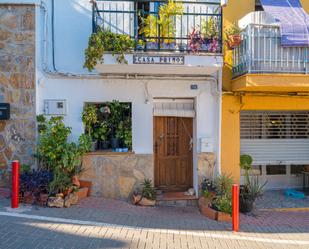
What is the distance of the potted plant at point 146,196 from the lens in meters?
8.81

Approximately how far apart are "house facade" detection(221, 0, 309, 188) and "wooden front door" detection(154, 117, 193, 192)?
100 centimetres

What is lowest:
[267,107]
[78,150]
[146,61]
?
[78,150]

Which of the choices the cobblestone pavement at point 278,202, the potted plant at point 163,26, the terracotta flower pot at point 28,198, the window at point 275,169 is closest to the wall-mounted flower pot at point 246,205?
the cobblestone pavement at point 278,202

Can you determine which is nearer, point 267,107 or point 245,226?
point 245,226

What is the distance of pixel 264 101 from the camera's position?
9.73 m

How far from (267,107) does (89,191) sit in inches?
213

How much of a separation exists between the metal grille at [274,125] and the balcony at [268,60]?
1.99 meters

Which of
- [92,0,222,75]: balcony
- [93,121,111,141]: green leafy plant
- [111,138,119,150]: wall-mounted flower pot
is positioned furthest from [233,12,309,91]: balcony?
[93,121,111,141]: green leafy plant

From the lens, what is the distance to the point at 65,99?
355 inches

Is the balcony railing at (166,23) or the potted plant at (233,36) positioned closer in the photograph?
the balcony railing at (166,23)

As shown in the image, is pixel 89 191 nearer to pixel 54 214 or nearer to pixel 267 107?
pixel 54 214

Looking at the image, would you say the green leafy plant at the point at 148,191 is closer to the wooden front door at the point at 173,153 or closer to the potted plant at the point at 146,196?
the potted plant at the point at 146,196

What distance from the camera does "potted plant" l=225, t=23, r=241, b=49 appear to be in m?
8.77

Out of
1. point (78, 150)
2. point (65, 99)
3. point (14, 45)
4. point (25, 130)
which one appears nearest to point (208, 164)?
point (78, 150)
